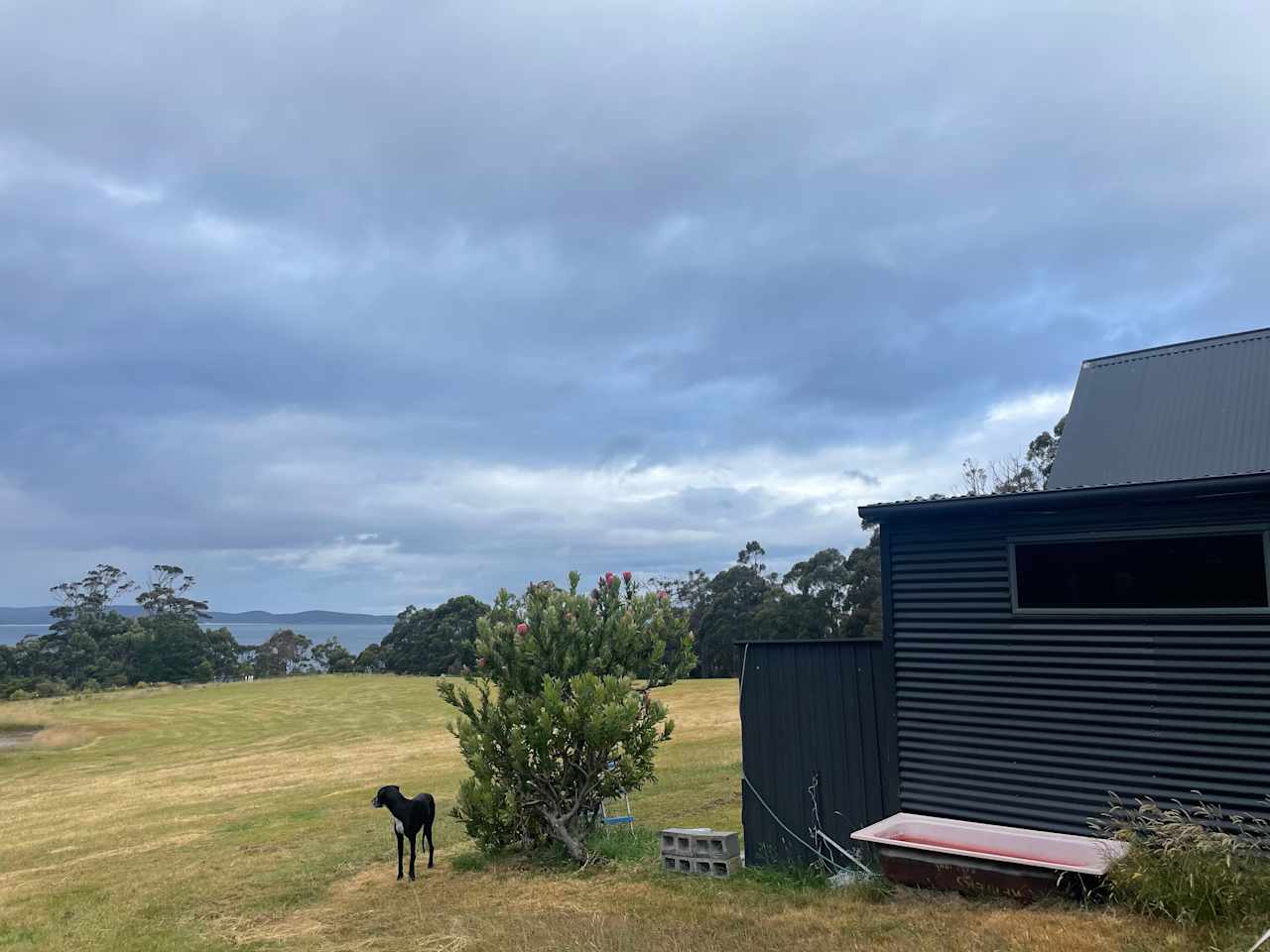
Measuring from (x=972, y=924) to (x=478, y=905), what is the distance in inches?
188

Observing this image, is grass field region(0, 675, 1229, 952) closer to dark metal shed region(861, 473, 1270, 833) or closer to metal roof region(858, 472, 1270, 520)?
dark metal shed region(861, 473, 1270, 833)

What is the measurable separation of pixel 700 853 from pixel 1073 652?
14.2 feet

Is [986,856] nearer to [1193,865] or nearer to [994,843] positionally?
[994,843]

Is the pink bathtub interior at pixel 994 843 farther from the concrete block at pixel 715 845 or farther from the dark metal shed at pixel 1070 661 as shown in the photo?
the concrete block at pixel 715 845

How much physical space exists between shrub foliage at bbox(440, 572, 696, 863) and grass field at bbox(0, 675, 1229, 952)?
→ 73cm

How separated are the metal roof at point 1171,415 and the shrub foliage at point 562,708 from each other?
597 cm

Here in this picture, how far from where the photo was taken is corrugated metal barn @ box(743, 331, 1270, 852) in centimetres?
727

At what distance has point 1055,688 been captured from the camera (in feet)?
26.5

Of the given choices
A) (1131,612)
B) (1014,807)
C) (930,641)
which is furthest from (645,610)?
(1131,612)

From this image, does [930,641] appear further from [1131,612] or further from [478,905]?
[478,905]

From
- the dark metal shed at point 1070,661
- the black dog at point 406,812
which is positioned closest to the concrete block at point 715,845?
the dark metal shed at point 1070,661

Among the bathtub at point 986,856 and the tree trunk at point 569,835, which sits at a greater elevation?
the bathtub at point 986,856

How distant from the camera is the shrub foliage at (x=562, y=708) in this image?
10328 millimetres

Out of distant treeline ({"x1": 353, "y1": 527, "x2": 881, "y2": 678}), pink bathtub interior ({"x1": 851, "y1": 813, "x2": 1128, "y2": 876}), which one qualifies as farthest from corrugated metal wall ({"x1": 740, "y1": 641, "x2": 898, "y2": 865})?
distant treeline ({"x1": 353, "y1": 527, "x2": 881, "y2": 678})
